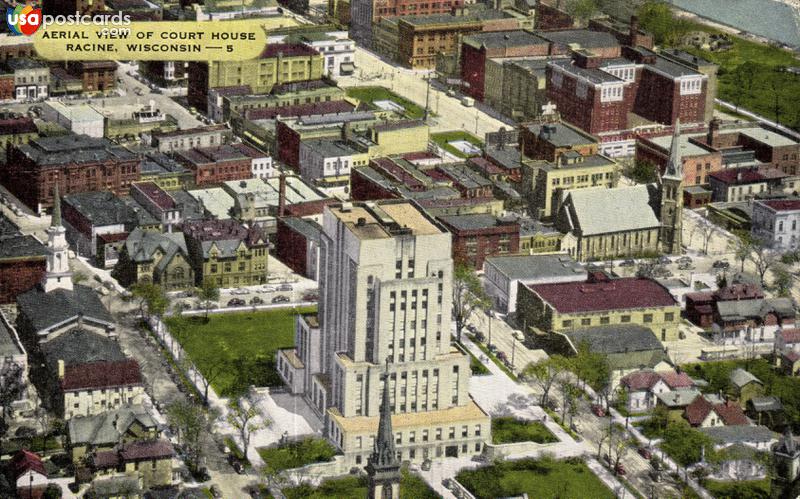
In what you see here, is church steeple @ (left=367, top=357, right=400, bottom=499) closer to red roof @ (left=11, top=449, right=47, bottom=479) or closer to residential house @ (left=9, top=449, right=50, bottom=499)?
residential house @ (left=9, top=449, right=50, bottom=499)

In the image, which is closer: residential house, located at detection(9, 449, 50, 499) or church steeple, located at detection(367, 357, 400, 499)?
church steeple, located at detection(367, 357, 400, 499)

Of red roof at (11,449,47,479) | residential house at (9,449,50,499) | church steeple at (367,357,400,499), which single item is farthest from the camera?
red roof at (11,449,47,479)

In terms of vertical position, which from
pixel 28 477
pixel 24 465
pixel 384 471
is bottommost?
pixel 28 477

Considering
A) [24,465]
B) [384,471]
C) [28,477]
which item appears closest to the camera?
[384,471]

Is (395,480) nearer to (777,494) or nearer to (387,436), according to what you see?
(387,436)

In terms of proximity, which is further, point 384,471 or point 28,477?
point 28,477

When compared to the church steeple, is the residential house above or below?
below

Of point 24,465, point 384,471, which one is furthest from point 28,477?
point 384,471

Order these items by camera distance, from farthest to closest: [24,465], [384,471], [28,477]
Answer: [24,465]
[28,477]
[384,471]

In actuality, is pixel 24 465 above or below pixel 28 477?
above

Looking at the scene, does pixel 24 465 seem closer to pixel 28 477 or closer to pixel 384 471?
pixel 28 477

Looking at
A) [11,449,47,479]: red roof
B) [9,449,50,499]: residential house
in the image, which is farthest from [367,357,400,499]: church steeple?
[11,449,47,479]: red roof
